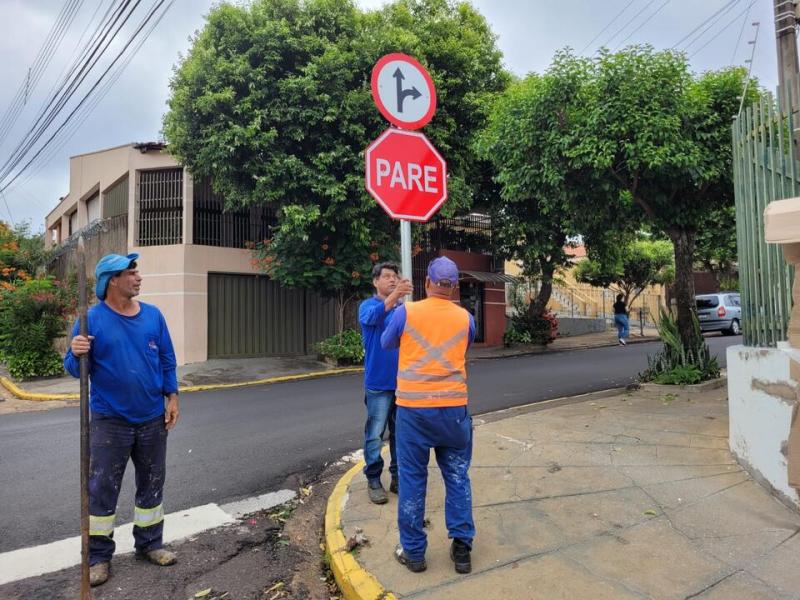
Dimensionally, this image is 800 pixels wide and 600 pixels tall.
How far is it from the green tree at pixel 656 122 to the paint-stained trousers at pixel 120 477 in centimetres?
602

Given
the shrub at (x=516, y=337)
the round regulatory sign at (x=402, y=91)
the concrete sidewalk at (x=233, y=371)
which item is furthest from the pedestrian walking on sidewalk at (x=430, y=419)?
the shrub at (x=516, y=337)

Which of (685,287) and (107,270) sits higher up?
(685,287)

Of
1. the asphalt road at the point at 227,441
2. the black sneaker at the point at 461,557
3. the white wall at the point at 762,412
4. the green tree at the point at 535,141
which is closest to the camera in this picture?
the black sneaker at the point at 461,557

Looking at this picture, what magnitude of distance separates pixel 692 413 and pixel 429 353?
15.6ft

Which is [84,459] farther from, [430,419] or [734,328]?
[734,328]

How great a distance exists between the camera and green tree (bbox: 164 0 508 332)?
11445 mm

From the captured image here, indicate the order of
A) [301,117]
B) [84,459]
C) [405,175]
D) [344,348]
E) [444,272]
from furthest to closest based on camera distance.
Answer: [344,348] < [301,117] < [405,175] < [444,272] < [84,459]

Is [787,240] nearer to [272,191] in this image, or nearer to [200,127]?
[272,191]

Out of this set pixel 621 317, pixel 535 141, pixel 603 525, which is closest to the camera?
pixel 603 525

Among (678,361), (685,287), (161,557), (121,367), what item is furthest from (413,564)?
(685,287)

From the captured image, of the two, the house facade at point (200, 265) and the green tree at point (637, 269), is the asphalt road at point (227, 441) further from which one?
the green tree at point (637, 269)

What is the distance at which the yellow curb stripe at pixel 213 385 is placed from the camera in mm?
10062

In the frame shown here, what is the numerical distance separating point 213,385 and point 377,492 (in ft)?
26.0

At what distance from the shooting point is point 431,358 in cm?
305
